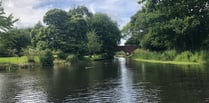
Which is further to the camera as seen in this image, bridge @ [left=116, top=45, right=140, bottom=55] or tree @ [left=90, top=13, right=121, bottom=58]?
bridge @ [left=116, top=45, right=140, bottom=55]

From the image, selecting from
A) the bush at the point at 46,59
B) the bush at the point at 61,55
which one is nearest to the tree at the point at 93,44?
the bush at the point at 61,55

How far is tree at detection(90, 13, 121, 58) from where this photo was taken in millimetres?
137650

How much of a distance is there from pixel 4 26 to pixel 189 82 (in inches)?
2477

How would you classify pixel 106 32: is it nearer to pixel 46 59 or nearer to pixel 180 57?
pixel 46 59

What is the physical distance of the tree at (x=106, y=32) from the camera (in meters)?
138

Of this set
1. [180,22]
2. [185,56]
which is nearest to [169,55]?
[185,56]

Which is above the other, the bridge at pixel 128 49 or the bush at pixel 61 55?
the bridge at pixel 128 49

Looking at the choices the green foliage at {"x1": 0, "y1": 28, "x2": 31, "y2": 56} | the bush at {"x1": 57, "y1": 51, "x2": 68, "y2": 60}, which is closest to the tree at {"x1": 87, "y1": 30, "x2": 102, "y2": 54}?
the bush at {"x1": 57, "y1": 51, "x2": 68, "y2": 60}

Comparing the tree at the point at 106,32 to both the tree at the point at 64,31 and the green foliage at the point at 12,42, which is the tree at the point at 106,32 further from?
the green foliage at the point at 12,42

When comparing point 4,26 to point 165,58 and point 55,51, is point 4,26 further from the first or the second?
point 165,58

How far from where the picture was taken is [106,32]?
141125 mm

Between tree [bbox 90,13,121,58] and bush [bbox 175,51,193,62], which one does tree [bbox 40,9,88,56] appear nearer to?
tree [bbox 90,13,121,58]

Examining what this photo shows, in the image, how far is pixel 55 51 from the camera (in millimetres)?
111625

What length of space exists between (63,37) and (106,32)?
28739mm
